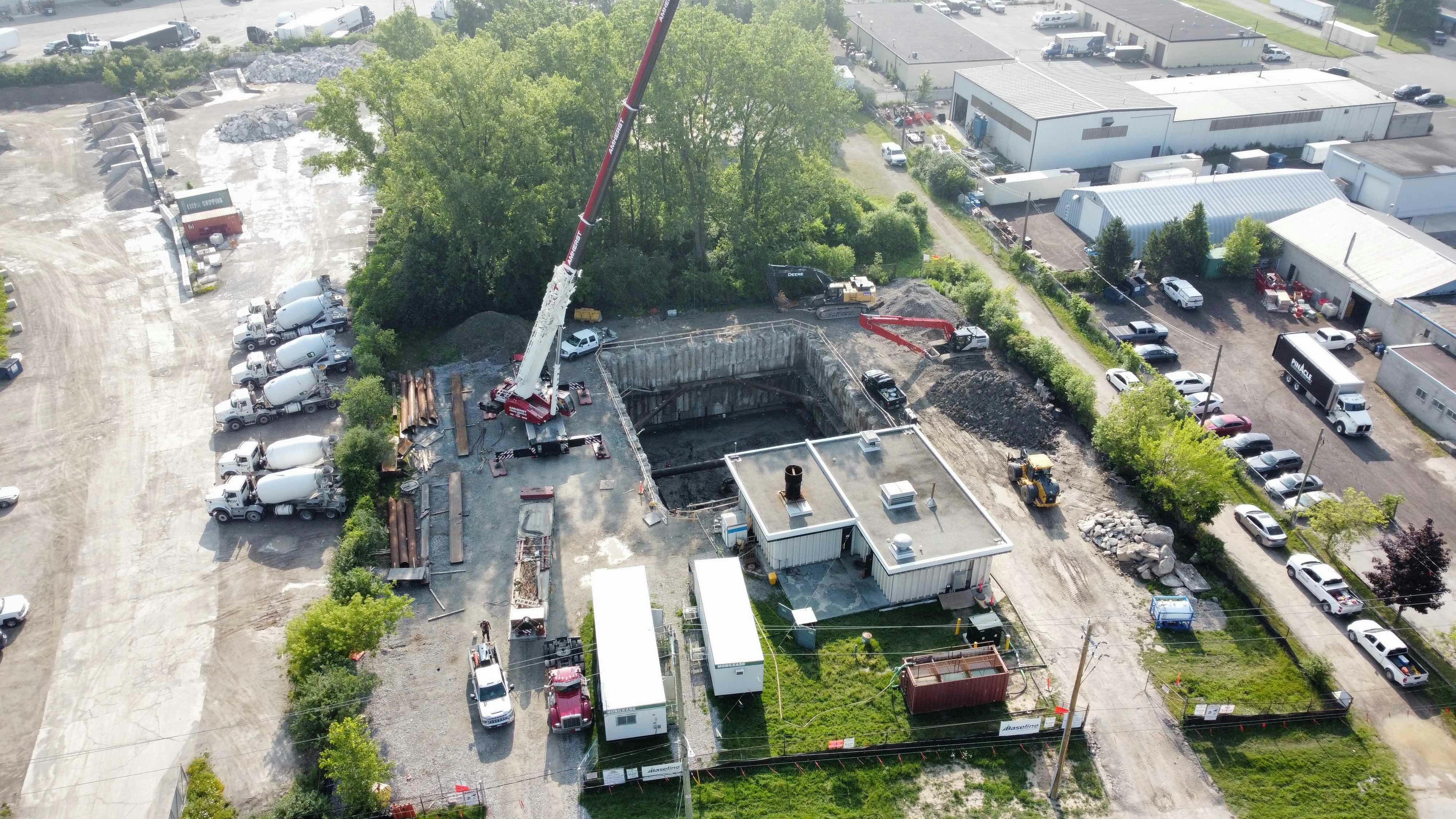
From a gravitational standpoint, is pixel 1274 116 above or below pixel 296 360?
above

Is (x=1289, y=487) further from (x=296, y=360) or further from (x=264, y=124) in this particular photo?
(x=264, y=124)

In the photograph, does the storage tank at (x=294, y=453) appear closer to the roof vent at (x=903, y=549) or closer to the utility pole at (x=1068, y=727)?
the roof vent at (x=903, y=549)

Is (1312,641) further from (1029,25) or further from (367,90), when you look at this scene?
(1029,25)

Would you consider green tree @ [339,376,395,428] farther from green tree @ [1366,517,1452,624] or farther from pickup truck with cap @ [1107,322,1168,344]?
green tree @ [1366,517,1452,624]

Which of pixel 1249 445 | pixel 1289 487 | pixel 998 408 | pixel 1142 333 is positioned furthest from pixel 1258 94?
pixel 998 408

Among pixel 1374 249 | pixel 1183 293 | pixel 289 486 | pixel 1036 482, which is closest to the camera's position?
pixel 289 486

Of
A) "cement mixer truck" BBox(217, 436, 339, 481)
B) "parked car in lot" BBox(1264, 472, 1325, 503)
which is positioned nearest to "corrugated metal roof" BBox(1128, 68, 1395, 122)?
"parked car in lot" BBox(1264, 472, 1325, 503)
